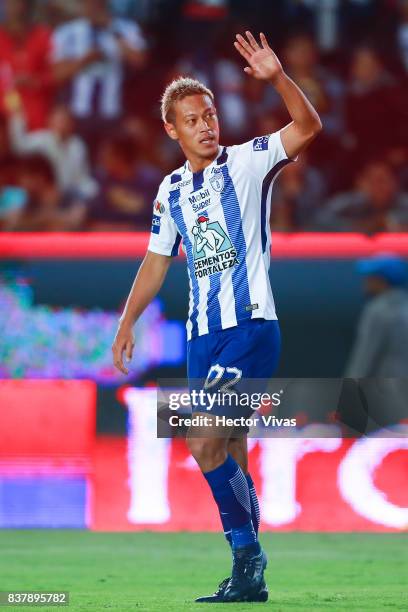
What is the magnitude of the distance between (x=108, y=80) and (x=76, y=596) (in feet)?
25.6

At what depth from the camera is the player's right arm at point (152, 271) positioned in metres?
4.92

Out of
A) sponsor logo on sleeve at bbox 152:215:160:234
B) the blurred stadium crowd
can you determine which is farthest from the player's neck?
the blurred stadium crowd

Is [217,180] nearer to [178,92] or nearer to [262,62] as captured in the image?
[178,92]

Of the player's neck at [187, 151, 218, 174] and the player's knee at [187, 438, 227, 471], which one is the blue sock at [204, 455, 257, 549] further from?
the player's neck at [187, 151, 218, 174]

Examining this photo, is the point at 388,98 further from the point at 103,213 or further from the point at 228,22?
the point at 103,213

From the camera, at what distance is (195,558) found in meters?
6.02

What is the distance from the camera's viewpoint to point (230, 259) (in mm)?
4672

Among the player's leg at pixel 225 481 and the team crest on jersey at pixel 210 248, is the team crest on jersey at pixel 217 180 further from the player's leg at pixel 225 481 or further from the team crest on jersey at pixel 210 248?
the player's leg at pixel 225 481

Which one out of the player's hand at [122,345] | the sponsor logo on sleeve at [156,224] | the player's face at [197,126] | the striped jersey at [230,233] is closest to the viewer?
the striped jersey at [230,233]

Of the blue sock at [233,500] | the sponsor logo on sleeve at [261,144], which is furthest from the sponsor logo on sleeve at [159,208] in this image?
the blue sock at [233,500]

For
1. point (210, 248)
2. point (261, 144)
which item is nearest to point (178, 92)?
point (261, 144)

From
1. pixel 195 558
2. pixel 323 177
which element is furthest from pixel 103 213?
pixel 195 558

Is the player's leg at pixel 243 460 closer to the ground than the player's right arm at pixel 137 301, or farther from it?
closer to the ground

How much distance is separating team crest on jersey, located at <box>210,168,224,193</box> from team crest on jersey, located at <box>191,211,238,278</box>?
0.10m
